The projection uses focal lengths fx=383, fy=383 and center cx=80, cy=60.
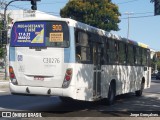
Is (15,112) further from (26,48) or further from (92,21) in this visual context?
(92,21)

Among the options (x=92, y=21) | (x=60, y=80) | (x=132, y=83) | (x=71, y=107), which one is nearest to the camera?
(x=60, y=80)

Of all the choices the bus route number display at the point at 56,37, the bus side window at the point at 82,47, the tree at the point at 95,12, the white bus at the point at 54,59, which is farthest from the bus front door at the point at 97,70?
the tree at the point at 95,12

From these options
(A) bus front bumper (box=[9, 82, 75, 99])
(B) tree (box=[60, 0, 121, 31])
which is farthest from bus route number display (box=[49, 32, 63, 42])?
(B) tree (box=[60, 0, 121, 31])

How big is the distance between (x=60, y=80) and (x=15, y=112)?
190 centimetres

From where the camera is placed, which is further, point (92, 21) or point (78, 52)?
point (92, 21)

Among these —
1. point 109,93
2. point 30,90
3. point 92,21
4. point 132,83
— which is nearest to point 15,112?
point 30,90

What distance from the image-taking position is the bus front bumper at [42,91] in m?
12.4

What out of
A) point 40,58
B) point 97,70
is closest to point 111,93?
point 97,70

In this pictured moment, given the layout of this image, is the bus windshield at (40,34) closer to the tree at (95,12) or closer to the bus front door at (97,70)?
the bus front door at (97,70)

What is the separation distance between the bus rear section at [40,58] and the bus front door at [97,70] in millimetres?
2019

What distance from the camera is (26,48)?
42.9 feet

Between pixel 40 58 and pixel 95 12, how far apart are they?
41.2 meters

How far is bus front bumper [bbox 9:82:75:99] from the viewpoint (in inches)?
487

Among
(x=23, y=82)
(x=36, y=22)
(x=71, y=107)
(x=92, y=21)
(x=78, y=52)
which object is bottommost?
(x=71, y=107)
